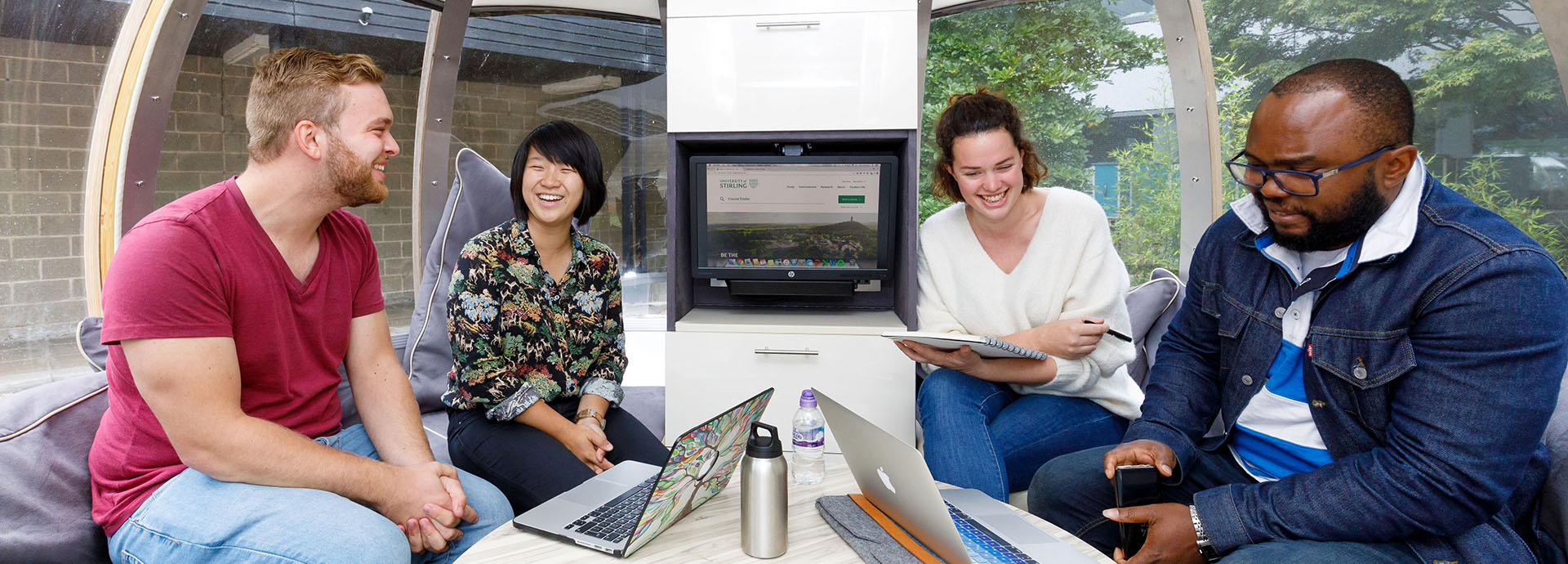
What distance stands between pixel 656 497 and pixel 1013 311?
1.34 m

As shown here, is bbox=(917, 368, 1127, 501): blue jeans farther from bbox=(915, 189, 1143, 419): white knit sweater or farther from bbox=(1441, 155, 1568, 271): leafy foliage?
bbox=(1441, 155, 1568, 271): leafy foliage

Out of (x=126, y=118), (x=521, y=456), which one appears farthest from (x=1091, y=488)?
(x=126, y=118)

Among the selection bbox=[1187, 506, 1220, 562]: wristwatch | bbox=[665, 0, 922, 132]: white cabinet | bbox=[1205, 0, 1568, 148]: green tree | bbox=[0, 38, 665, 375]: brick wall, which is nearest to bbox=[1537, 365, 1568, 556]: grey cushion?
bbox=[1187, 506, 1220, 562]: wristwatch

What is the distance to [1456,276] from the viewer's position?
126cm

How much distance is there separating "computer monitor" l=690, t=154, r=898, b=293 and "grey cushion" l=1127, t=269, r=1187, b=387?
0.84 m

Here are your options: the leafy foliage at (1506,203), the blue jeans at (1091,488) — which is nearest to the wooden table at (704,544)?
the blue jeans at (1091,488)

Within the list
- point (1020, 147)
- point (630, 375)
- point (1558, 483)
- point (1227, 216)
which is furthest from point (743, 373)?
point (630, 375)

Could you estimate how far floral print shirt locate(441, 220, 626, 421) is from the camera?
2021mm

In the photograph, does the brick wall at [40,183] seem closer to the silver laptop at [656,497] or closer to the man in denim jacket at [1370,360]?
the silver laptop at [656,497]

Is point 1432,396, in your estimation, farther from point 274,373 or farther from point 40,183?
point 40,183

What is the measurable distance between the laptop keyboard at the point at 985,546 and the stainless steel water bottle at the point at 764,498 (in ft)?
0.79

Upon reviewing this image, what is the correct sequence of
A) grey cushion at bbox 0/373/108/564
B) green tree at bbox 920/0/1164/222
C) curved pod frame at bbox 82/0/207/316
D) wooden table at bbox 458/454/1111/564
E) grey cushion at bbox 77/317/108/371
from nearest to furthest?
wooden table at bbox 458/454/1111/564 < grey cushion at bbox 0/373/108/564 < grey cushion at bbox 77/317/108/371 < curved pod frame at bbox 82/0/207/316 < green tree at bbox 920/0/1164/222

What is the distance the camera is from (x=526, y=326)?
209cm

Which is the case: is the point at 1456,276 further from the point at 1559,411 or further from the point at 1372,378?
the point at 1559,411
